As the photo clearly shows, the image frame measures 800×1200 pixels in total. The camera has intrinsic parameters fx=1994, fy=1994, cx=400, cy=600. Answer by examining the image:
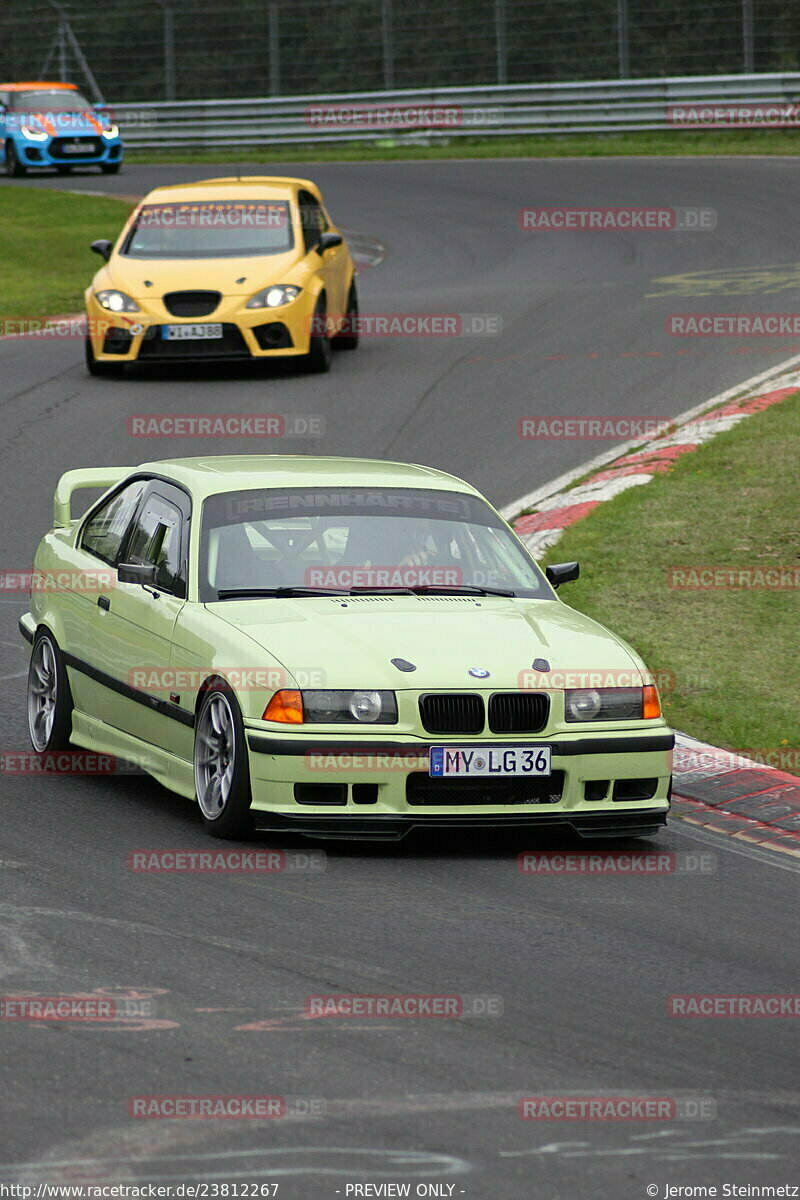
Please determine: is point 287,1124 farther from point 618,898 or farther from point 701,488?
point 701,488

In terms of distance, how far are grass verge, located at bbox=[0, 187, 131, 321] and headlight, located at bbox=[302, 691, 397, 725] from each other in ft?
52.6

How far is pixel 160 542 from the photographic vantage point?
882 centimetres

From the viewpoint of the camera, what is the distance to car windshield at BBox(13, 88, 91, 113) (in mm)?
40250

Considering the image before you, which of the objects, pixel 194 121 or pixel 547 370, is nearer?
pixel 547 370

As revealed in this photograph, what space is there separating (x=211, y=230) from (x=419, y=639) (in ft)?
40.0

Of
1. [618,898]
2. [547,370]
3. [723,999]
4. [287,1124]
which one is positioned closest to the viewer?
[287,1124]

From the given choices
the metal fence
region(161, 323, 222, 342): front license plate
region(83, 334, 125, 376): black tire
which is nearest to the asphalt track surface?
region(161, 323, 222, 342): front license plate

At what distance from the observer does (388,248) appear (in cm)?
2769

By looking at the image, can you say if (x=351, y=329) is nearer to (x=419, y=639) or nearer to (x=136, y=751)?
(x=136, y=751)

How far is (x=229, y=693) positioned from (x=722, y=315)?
13.5 meters

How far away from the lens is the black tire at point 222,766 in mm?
7574

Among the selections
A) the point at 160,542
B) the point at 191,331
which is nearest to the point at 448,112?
the point at 191,331

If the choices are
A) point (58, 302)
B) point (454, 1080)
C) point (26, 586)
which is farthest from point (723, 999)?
point (58, 302)

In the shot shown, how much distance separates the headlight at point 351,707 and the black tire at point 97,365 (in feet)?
38.4
